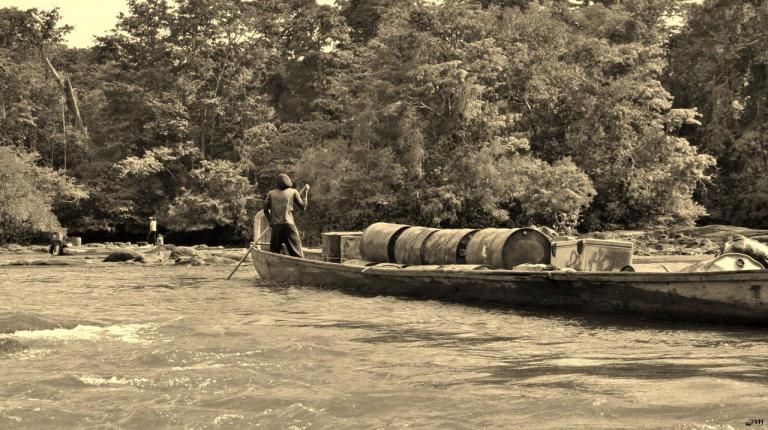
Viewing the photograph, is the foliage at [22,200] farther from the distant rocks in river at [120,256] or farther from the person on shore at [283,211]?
the person on shore at [283,211]

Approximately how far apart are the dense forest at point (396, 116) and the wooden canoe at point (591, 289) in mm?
16751

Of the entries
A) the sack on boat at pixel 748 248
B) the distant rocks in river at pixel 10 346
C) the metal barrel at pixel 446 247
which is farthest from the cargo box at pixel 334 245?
the distant rocks in river at pixel 10 346

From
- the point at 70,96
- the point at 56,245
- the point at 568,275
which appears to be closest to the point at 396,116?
the point at 56,245

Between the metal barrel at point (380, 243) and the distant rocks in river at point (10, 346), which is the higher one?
the metal barrel at point (380, 243)

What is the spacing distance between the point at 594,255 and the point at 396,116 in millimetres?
19531

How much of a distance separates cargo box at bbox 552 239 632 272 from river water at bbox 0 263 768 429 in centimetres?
168

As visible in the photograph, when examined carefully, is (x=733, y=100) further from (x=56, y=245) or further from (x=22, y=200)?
(x=22, y=200)

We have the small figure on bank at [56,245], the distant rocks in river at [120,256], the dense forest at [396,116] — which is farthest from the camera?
the dense forest at [396,116]

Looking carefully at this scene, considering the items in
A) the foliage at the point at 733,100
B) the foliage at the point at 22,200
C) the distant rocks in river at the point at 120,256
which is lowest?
the distant rocks in river at the point at 120,256

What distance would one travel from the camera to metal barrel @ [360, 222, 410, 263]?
1580 cm

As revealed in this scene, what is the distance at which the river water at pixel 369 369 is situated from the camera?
576cm

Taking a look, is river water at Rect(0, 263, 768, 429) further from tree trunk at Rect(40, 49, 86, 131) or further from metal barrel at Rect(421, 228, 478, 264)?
tree trunk at Rect(40, 49, 86, 131)

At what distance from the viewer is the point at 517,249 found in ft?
44.1

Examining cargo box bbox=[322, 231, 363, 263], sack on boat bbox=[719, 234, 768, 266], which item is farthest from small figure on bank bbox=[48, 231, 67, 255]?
sack on boat bbox=[719, 234, 768, 266]
